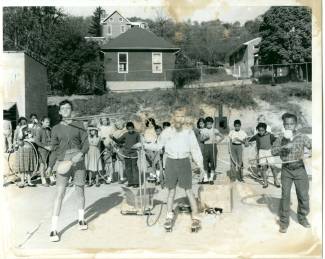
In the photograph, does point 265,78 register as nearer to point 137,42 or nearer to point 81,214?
point 137,42

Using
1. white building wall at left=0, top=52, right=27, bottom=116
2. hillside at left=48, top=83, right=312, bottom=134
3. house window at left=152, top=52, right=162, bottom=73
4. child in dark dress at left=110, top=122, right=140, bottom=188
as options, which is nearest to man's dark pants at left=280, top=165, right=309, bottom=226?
child in dark dress at left=110, top=122, right=140, bottom=188

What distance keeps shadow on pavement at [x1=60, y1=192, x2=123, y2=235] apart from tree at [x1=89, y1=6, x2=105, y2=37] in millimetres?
3203

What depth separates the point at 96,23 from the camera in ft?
34.4

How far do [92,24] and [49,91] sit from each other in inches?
104

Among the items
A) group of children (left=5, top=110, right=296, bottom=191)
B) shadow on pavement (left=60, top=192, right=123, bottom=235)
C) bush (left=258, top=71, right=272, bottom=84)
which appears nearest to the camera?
shadow on pavement (left=60, top=192, right=123, bottom=235)

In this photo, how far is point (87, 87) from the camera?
1303 cm

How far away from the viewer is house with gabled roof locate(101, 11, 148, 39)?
28.3 feet

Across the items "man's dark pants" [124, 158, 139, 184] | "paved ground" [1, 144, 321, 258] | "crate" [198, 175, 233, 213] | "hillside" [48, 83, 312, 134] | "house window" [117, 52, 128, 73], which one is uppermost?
"house window" [117, 52, 128, 73]

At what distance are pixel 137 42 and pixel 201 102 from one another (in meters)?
3.35

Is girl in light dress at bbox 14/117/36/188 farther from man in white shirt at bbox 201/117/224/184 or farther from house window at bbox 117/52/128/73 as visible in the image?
house window at bbox 117/52/128/73

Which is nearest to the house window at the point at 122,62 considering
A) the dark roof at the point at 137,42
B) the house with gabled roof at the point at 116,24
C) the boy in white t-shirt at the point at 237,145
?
the dark roof at the point at 137,42

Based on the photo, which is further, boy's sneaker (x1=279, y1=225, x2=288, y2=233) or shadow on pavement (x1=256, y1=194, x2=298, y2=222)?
shadow on pavement (x1=256, y1=194, x2=298, y2=222)

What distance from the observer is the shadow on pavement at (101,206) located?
7363 millimetres

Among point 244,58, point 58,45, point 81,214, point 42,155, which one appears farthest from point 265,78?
point 81,214
